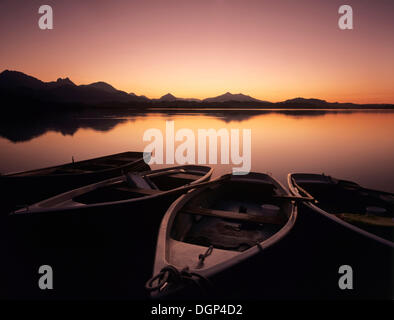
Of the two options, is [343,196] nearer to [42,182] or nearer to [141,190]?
[141,190]

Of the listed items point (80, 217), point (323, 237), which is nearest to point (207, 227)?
point (323, 237)

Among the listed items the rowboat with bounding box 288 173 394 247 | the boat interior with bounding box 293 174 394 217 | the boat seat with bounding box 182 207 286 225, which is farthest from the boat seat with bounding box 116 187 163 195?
the boat interior with bounding box 293 174 394 217

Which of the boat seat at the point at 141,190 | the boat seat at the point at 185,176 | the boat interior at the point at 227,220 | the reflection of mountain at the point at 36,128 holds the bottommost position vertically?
the boat interior at the point at 227,220

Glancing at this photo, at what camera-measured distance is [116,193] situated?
8836 millimetres

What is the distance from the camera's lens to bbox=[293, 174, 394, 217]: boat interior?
26.4 ft

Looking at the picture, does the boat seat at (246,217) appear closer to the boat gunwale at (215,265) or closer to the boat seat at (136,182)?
the boat gunwale at (215,265)

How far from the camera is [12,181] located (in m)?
9.42

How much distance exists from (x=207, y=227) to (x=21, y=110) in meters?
165

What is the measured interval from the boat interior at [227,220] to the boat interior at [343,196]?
174cm

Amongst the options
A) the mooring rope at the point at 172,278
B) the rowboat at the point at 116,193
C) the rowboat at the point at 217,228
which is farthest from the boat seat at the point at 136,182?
the mooring rope at the point at 172,278

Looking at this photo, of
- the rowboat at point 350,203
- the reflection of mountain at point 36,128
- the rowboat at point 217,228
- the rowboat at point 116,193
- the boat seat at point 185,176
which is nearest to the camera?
the rowboat at point 217,228

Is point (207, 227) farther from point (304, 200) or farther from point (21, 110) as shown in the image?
point (21, 110)

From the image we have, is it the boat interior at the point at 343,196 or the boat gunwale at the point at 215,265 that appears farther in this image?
the boat interior at the point at 343,196

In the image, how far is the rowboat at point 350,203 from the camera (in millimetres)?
5582
